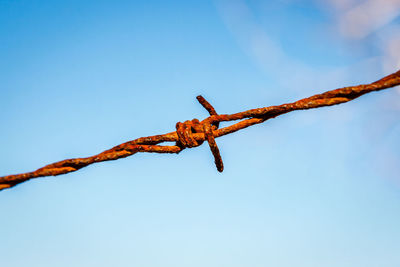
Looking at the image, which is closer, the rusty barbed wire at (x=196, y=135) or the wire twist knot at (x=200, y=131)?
the rusty barbed wire at (x=196, y=135)

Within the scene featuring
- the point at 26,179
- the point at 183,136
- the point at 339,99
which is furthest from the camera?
the point at 183,136

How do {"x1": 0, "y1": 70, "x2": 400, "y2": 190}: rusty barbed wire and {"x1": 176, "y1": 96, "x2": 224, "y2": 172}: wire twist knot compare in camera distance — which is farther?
{"x1": 176, "y1": 96, "x2": 224, "y2": 172}: wire twist knot

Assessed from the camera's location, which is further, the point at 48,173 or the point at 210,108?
the point at 210,108

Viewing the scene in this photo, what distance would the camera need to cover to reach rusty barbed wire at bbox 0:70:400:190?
194 centimetres

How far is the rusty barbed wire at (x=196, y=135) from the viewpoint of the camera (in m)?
1.94

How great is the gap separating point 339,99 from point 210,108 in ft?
2.52

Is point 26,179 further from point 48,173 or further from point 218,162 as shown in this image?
point 218,162

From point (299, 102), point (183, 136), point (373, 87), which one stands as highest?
point (183, 136)

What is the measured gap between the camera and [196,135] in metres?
2.19

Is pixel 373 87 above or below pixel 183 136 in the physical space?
below

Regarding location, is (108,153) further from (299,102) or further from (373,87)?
(373,87)

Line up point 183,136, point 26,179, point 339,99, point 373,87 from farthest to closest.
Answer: point 183,136
point 26,179
point 339,99
point 373,87

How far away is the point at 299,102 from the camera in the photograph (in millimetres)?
1965

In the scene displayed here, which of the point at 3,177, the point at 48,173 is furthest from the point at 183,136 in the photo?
the point at 3,177
